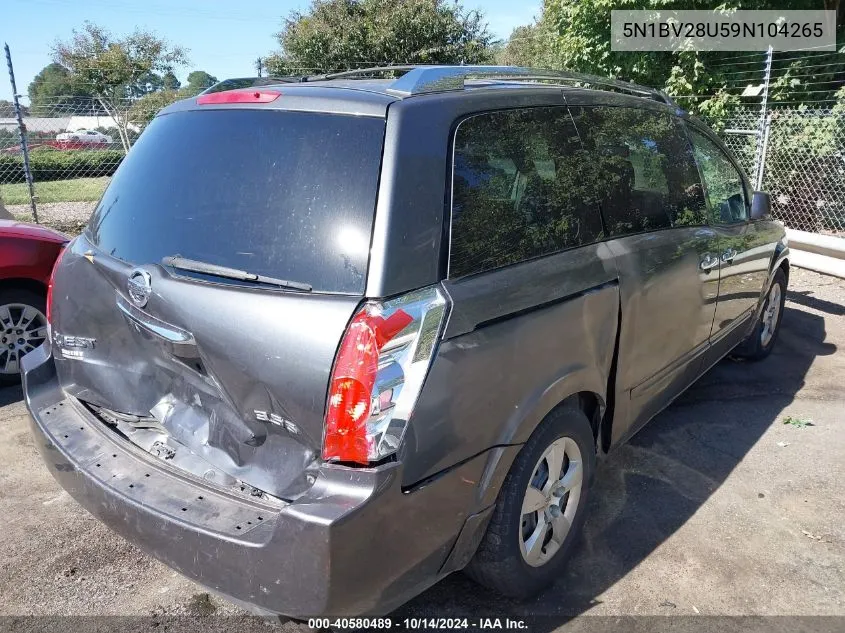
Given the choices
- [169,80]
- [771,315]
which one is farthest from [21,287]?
[169,80]

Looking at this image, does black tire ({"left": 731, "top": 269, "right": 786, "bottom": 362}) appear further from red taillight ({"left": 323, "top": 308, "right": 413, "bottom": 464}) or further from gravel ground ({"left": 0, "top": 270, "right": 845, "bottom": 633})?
red taillight ({"left": 323, "top": 308, "right": 413, "bottom": 464})

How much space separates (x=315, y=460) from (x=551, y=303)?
3.33ft

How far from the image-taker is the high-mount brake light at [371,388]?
75.4 inches

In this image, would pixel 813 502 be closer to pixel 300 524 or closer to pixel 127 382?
pixel 300 524

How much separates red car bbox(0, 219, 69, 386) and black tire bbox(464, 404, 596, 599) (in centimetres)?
366

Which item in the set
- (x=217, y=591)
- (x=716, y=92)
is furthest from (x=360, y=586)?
(x=716, y=92)

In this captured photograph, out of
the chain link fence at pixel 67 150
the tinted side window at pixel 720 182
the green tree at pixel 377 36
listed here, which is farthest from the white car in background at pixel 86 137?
the tinted side window at pixel 720 182

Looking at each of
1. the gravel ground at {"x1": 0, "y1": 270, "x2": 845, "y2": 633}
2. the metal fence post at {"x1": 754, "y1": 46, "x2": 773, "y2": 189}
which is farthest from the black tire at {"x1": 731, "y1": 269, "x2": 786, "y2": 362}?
the metal fence post at {"x1": 754, "y1": 46, "x2": 773, "y2": 189}

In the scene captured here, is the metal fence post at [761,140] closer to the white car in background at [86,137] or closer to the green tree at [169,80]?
the white car in background at [86,137]

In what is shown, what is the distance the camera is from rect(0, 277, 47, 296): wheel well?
4578 millimetres

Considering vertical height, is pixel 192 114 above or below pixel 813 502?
above

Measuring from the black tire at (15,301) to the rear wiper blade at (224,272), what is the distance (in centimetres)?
290

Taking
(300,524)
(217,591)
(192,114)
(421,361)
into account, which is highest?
(192,114)

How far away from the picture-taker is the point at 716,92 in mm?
10430
